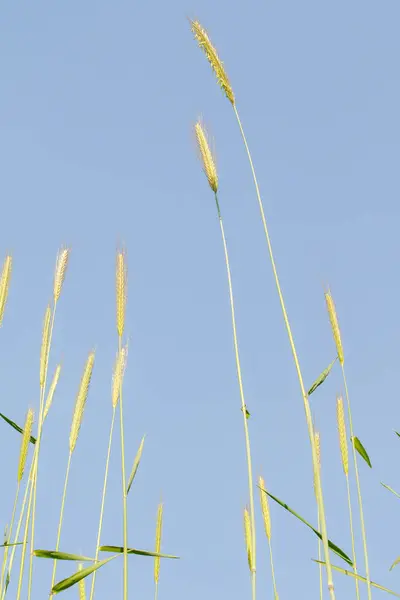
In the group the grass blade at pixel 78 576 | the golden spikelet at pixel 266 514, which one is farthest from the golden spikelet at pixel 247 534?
the grass blade at pixel 78 576

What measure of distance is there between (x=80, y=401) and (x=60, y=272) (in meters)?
0.54

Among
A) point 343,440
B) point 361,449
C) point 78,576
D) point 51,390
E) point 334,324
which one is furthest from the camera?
point 343,440

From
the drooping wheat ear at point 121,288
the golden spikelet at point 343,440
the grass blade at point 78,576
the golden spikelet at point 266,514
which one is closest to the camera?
the grass blade at point 78,576

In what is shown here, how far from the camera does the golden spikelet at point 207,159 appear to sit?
2553mm

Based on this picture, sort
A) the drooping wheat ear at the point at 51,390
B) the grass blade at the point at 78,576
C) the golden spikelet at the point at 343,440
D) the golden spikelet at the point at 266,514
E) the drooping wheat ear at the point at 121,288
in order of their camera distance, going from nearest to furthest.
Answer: the grass blade at the point at 78,576, the drooping wheat ear at the point at 121,288, the drooping wheat ear at the point at 51,390, the golden spikelet at the point at 343,440, the golden spikelet at the point at 266,514

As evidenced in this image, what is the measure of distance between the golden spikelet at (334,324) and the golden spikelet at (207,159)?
0.64 metres

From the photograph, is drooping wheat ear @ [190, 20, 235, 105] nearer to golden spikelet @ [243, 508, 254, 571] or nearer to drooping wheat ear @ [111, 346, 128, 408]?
drooping wheat ear @ [111, 346, 128, 408]

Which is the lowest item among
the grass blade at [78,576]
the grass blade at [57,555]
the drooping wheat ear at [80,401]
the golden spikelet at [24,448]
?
the grass blade at [78,576]

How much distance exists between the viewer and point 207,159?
104 inches

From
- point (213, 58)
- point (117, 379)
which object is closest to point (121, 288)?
point (117, 379)

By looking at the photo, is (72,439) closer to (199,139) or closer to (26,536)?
A: (26,536)

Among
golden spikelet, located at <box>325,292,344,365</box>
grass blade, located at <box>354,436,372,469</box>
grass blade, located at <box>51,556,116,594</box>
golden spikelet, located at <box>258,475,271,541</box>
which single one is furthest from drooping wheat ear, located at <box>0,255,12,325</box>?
golden spikelet, located at <box>258,475,271,541</box>

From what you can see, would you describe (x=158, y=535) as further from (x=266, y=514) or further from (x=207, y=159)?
(x=207, y=159)

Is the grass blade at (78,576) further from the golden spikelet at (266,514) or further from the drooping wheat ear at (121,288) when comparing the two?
the golden spikelet at (266,514)
